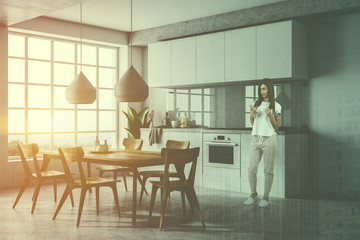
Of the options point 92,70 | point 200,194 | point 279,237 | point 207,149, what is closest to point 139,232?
point 279,237

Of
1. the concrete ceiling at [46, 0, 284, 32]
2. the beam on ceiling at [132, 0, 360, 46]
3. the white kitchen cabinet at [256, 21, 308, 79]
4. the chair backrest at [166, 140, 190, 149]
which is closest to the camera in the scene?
the chair backrest at [166, 140, 190, 149]

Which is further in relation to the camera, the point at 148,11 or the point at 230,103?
the point at 230,103

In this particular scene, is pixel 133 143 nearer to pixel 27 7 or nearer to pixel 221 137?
pixel 221 137

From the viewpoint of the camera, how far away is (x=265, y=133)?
4934 mm

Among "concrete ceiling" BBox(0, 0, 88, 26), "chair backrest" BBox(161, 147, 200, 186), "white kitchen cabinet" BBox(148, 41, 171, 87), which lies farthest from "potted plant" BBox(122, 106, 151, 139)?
"chair backrest" BBox(161, 147, 200, 186)

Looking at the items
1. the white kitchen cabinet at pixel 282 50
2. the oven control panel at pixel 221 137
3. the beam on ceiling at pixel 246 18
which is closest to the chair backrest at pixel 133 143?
the oven control panel at pixel 221 137

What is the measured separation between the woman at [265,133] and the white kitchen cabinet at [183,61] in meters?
1.94

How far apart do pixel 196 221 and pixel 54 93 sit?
4.00m

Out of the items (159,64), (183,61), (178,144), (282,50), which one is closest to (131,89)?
(178,144)

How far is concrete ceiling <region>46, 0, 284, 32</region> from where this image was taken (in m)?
5.76

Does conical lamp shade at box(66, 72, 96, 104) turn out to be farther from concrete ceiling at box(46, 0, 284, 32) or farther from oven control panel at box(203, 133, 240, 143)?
oven control panel at box(203, 133, 240, 143)

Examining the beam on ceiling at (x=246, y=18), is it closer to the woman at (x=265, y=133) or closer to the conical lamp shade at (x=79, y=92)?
the woman at (x=265, y=133)

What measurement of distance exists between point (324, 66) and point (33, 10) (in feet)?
13.2

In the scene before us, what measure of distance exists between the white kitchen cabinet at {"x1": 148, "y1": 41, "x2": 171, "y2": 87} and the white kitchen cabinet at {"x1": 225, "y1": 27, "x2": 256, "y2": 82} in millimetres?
1323
